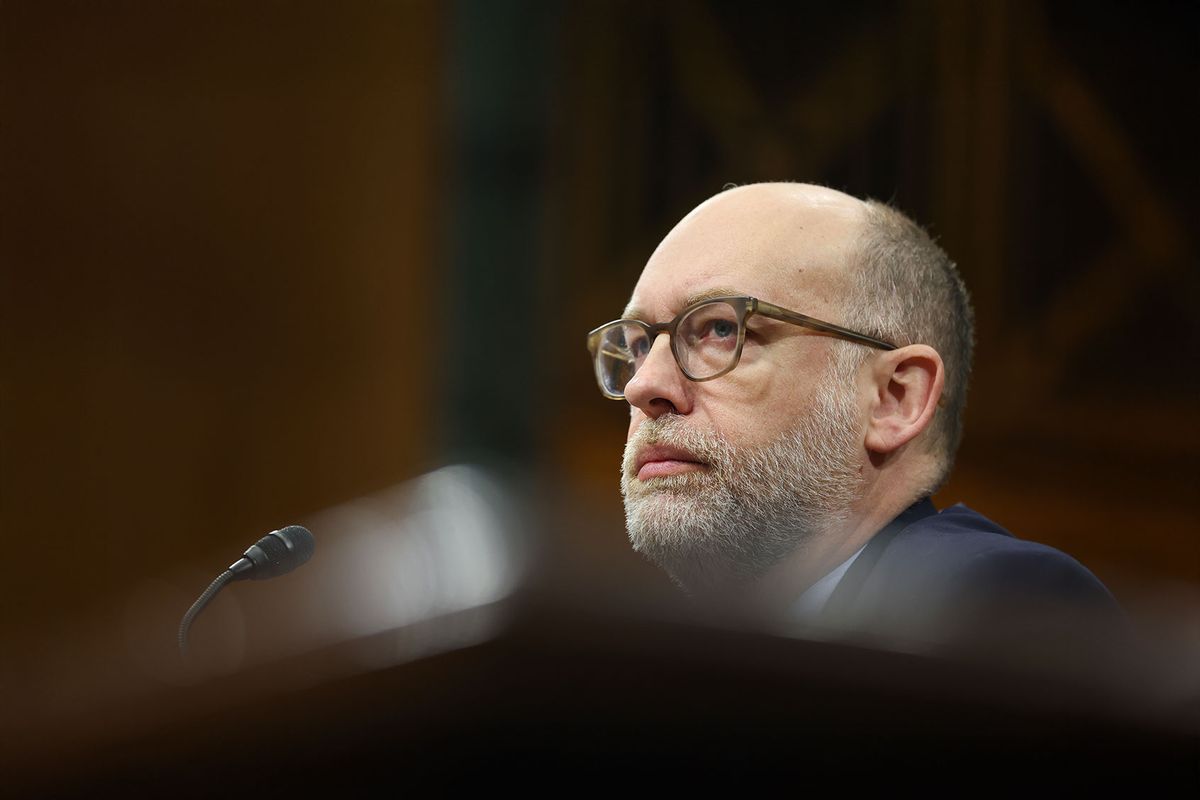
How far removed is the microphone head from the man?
1.08 ft

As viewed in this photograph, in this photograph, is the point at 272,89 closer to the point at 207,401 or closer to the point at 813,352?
the point at 207,401

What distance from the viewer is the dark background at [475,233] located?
120 inches

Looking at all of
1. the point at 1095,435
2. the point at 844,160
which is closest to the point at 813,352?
the point at 844,160

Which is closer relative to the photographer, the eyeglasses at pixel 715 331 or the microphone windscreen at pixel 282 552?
the microphone windscreen at pixel 282 552

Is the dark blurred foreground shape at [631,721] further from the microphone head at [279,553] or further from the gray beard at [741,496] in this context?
the gray beard at [741,496]

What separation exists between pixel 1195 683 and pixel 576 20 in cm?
345

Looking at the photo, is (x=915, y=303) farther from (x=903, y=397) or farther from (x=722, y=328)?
(x=722, y=328)

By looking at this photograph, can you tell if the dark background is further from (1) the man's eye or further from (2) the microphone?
(2) the microphone

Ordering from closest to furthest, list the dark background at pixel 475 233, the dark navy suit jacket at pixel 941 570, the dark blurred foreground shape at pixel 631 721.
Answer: the dark blurred foreground shape at pixel 631 721, the dark navy suit jacket at pixel 941 570, the dark background at pixel 475 233

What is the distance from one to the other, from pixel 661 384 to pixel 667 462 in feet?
0.24

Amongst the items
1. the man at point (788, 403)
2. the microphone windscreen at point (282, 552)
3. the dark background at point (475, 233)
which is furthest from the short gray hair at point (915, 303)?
the dark background at point (475, 233)

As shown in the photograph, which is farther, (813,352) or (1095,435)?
(1095,435)

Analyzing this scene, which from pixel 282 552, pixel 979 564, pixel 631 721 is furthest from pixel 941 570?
pixel 631 721

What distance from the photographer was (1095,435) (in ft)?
10.2
